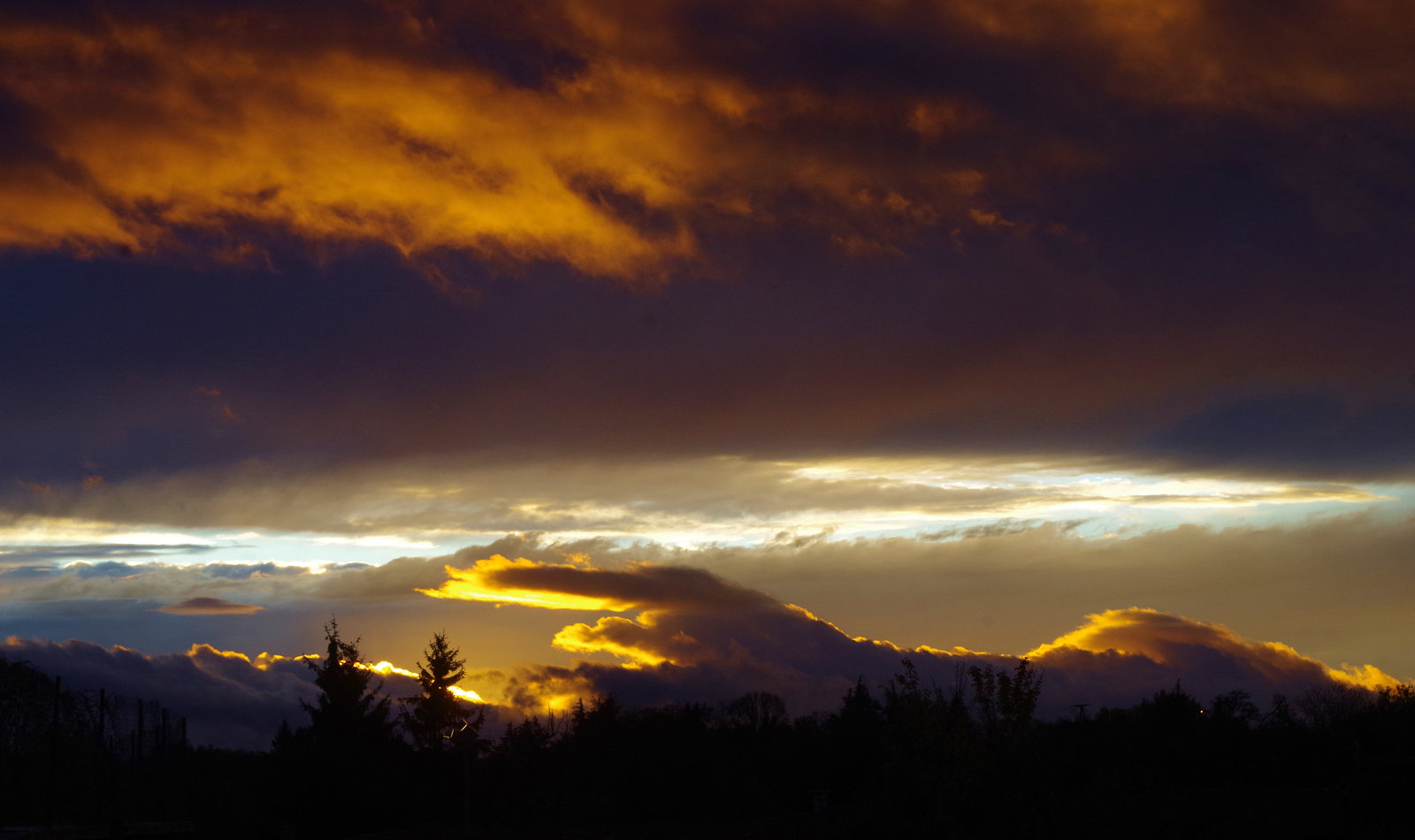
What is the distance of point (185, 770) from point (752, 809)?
1269 inches

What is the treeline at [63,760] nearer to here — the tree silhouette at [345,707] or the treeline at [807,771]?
the treeline at [807,771]

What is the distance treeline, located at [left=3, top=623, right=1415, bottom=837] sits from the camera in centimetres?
2938

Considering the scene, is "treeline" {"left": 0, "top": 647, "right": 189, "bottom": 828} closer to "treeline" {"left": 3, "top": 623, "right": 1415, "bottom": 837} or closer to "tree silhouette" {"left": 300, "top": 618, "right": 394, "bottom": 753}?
"treeline" {"left": 3, "top": 623, "right": 1415, "bottom": 837}

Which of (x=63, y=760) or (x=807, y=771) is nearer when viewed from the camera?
(x=63, y=760)

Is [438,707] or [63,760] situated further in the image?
[438,707]

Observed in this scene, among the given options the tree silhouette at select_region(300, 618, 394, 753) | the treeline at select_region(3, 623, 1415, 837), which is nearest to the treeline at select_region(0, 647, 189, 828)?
the treeline at select_region(3, 623, 1415, 837)

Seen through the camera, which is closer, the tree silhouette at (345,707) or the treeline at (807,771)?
the treeline at (807,771)

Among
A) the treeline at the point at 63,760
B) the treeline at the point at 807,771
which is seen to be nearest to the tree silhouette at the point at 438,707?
the treeline at the point at 807,771

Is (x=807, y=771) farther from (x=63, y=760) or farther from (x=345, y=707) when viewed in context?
(x=63, y=760)

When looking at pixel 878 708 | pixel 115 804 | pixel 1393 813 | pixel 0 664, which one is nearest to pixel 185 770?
pixel 0 664

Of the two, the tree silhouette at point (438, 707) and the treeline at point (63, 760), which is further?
the tree silhouette at point (438, 707)

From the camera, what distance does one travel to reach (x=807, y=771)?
68.8 m

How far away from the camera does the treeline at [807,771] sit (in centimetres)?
2938

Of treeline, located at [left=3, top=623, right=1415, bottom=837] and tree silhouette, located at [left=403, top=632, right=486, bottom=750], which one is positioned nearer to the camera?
treeline, located at [left=3, top=623, right=1415, bottom=837]
